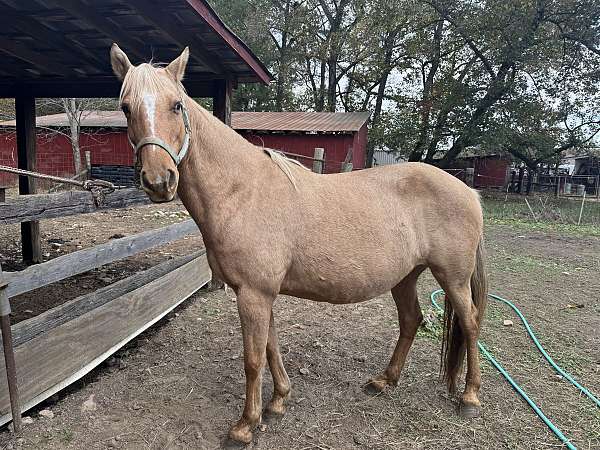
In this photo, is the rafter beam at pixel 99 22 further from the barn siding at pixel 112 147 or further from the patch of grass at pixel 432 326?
the barn siding at pixel 112 147

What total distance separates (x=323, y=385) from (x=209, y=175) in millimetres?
1796

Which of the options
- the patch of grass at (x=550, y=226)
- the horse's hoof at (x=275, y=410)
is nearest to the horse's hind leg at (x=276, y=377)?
the horse's hoof at (x=275, y=410)

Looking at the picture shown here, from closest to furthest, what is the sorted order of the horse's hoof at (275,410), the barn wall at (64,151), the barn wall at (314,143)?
the horse's hoof at (275,410)
the barn wall at (314,143)
the barn wall at (64,151)

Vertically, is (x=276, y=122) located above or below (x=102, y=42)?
above

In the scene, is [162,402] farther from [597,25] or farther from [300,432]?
[597,25]

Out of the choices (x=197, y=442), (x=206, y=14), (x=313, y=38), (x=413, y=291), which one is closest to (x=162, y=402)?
(x=197, y=442)

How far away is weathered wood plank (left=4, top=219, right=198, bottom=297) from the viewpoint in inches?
90.3

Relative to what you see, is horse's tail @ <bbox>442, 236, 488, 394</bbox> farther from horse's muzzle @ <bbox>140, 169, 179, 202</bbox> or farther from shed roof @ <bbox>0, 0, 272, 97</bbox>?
→ shed roof @ <bbox>0, 0, 272, 97</bbox>

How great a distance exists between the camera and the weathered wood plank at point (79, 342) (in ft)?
7.70

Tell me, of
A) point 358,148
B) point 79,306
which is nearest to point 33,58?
point 79,306

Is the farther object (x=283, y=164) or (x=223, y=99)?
(x=223, y=99)

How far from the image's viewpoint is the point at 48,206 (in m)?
2.73

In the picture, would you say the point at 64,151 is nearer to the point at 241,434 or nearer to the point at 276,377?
the point at 276,377

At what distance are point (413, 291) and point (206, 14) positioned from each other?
2.67 m
